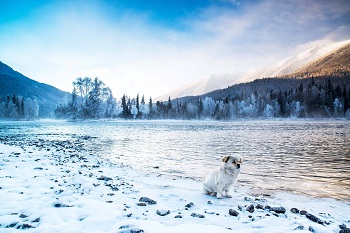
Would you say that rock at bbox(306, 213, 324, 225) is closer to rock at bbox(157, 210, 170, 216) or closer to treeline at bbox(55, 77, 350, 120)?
rock at bbox(157, 210, 170, 216)

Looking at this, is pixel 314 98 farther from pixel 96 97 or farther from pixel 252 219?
pixel 252 219

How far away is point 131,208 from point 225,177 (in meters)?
2.99

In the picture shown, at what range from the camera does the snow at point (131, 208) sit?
457 cm

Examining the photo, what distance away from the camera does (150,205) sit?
6.25 meters

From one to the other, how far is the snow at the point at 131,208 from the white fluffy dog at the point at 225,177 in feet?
0.93

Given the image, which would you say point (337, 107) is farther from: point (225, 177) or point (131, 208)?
point (131, 208)

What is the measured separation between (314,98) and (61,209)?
17313 centimetres

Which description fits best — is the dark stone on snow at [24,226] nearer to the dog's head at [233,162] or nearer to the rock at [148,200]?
the rock at [148,200]

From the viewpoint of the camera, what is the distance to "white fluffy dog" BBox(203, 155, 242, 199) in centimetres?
696

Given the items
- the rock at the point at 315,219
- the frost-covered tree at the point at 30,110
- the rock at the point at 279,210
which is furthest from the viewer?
the frost-covered tree at the point at 30,110

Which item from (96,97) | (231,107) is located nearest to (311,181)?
(96,97)

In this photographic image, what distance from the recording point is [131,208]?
19.0 feet

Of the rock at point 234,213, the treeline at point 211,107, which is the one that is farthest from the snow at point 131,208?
the treeline at point 211,107

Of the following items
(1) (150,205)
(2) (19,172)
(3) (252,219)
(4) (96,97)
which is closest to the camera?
(3) (252,219)
